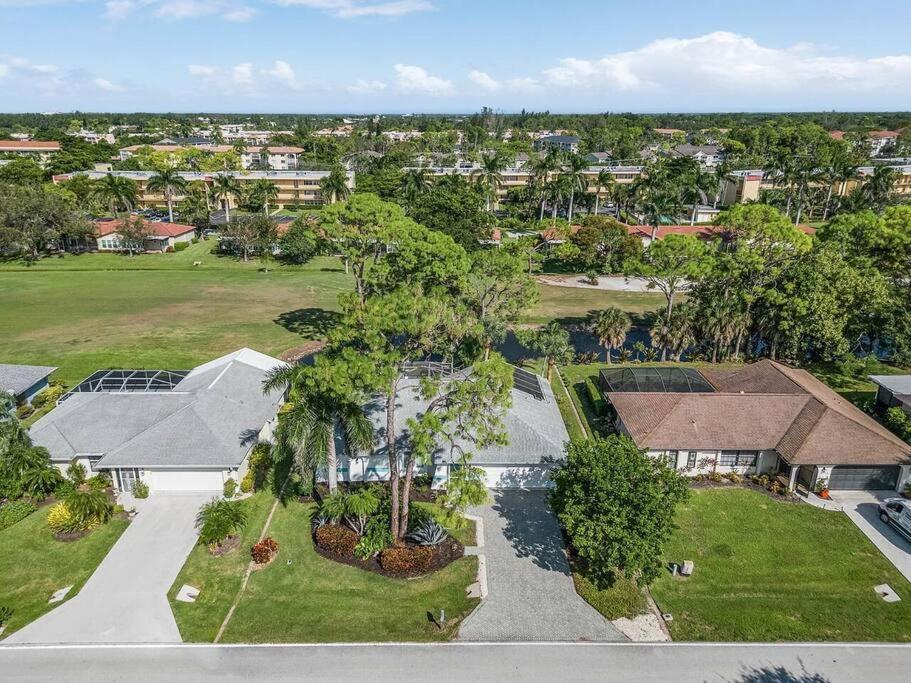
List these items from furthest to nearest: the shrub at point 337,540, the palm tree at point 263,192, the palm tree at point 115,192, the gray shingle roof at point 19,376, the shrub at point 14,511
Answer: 1. the palm tree at point 263,192
2. the palm tree at point 115,192
3. the gray shingle roof at point 19,376
4. the shrub at point 14,511
5. the shrub at point 337,540

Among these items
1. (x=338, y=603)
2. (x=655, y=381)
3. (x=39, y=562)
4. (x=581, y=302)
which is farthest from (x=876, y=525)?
(x=581, y=302)

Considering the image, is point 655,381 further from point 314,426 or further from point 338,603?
point 338,603

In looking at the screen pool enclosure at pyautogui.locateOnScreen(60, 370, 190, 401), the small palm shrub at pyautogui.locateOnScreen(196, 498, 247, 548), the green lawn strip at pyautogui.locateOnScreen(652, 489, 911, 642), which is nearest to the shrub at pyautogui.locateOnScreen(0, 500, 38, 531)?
the small palm shrub at pyautogui.locateOnScreen(196, 498, 247, 548)

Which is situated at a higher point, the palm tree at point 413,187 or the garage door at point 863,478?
the palm tree at point 413,187

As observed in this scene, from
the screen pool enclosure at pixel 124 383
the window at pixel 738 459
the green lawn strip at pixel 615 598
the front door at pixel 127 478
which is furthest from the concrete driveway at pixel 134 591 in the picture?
the window at pixel 738 459

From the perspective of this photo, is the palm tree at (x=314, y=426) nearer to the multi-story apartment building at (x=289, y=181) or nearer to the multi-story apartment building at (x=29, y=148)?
the multi-story apartment building at (x=289, y=181)

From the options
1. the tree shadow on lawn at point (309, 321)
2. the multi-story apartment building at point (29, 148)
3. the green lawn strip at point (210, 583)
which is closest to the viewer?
the green lawn strip at point (210, 583)

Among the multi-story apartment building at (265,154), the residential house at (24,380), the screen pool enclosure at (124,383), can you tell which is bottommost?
the residential house at (24,380)
